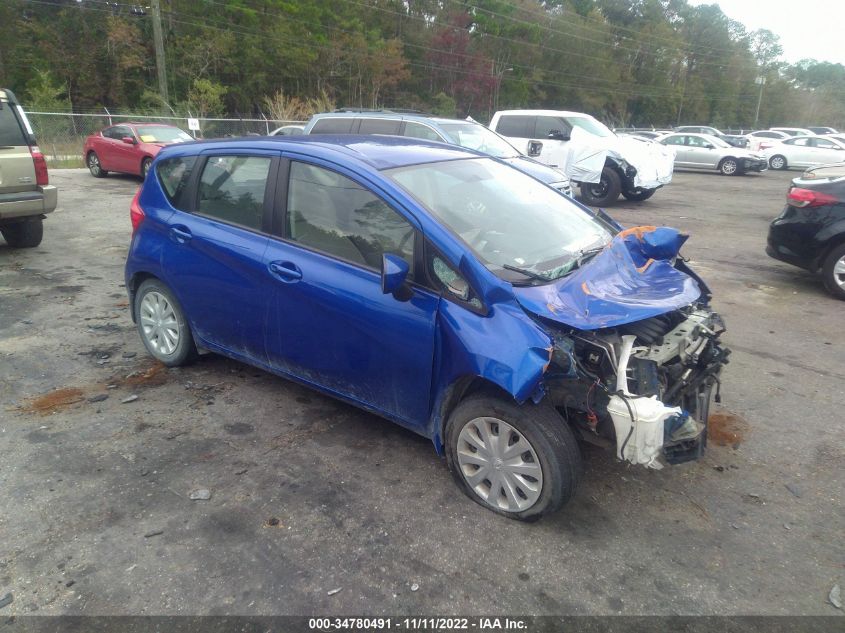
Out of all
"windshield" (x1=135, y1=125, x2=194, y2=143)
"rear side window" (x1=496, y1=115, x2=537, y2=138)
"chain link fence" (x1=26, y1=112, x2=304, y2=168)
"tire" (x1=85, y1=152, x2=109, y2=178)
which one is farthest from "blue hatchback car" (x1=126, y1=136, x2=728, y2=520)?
"chain link fence" (x1=26, y1=112, x2=304, y2=168)

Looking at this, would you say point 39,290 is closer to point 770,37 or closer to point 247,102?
point 247,102

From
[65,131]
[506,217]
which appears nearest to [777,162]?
[506,217]

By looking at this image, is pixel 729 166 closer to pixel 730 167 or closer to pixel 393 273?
pixel 730 167

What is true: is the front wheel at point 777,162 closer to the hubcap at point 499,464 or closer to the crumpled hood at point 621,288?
the crumpled hood at point 621,288

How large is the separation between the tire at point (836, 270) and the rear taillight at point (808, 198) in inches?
19.7

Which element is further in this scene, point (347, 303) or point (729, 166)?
point (729, 166)

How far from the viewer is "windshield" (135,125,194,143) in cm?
1573

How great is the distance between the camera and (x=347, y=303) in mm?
3445

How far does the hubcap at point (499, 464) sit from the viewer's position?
3.02m

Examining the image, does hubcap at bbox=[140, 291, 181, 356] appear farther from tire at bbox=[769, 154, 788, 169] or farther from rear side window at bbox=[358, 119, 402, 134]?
tire at bbox=[769, 154, 788, 169]

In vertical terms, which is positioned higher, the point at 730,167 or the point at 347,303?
the point at 347,303

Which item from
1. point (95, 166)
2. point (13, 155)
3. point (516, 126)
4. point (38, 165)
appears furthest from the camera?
point (95, 166)

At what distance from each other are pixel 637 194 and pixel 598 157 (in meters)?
1.53

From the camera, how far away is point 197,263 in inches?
Result: 166
